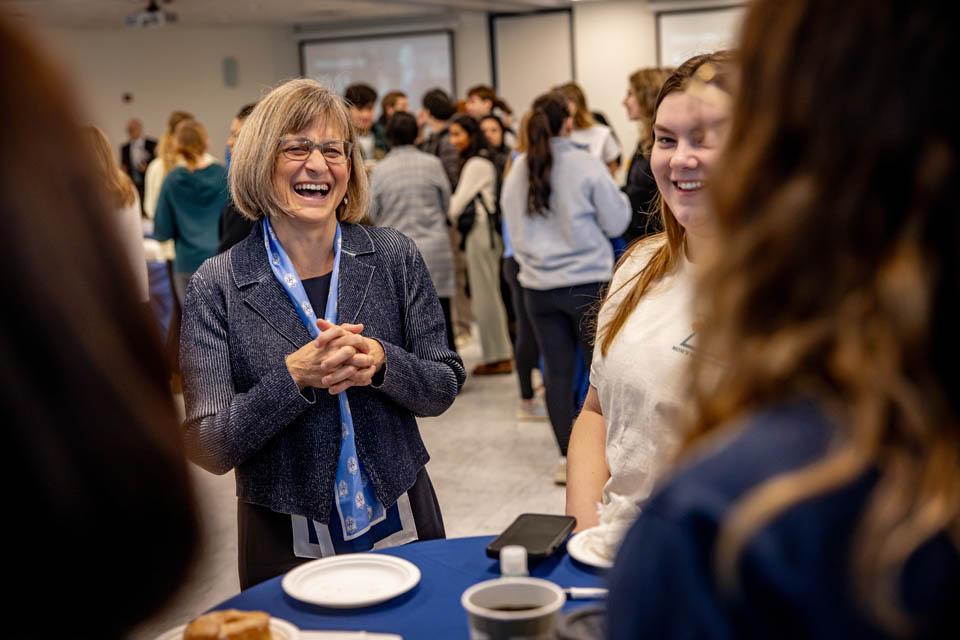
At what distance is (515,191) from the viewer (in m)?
4.72

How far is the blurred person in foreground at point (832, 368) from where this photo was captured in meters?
0.64

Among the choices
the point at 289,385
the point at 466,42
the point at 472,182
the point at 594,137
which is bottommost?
the point at 289,385

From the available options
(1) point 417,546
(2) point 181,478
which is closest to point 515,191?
(1) point 417,546

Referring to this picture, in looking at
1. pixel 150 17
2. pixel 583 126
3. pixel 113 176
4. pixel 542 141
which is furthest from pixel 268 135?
pixel 150 17

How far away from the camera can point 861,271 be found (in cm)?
68

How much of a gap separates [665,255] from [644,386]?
28 cm

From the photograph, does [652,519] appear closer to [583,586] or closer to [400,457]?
[583,586]

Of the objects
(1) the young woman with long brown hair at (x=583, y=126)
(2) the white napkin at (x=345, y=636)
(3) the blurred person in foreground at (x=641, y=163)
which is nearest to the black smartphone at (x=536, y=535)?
(2) the white napkin at (x=345, y=636)

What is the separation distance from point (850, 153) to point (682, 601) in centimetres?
31

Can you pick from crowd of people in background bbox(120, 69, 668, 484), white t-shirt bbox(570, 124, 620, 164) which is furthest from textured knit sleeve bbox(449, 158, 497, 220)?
white t-shirt bbox(570, 124, 620, 164)

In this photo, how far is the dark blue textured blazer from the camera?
6.82 ft

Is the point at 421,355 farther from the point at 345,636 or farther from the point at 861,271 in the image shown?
the point at 861,271

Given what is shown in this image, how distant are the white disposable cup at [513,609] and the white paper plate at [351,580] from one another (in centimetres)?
34

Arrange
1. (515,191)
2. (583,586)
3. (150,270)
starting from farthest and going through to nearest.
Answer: (150,270) < (515,191) < (583,586)
